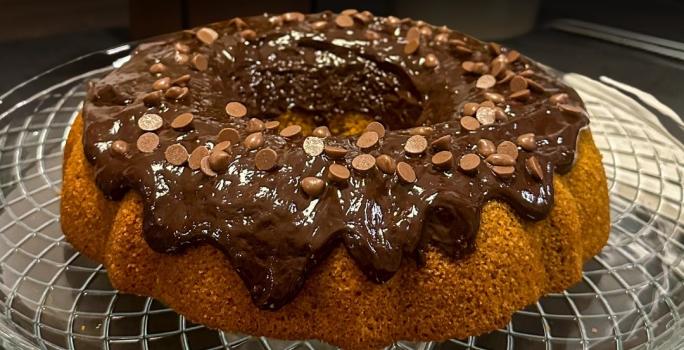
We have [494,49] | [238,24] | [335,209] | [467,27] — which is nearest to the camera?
[335,209]

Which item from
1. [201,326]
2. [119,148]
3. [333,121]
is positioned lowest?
[201,326]

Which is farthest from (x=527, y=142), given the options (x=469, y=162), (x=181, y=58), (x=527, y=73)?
(x=181, y=58)

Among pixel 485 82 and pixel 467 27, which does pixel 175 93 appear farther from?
pixel 467 27

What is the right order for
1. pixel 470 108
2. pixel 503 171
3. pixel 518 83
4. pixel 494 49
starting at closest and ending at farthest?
pixel 503 171 → pixel 470 108 → pixel 518 83 → pixel 494 49

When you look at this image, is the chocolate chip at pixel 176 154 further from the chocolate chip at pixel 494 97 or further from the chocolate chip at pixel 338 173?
the chocolate chip at pixel 494 97

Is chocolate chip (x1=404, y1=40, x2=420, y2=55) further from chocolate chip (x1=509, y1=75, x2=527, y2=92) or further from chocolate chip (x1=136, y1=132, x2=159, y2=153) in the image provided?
chocolate chip (x1=136, y1=132, x2=159, y2=153)

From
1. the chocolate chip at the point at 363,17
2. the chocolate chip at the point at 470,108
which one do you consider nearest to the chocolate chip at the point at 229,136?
the chocolate chip at the point at 470,108
